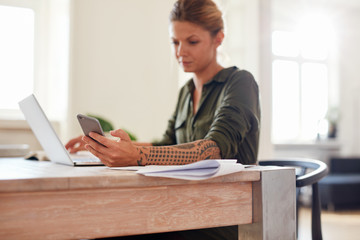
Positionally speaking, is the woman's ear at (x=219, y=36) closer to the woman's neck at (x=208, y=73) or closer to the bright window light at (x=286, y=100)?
the woman's neck at (x=208, y=73)

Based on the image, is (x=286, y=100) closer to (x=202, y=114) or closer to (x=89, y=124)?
(x=202, y=114)

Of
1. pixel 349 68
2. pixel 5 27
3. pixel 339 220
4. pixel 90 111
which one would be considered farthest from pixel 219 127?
pixel 349 68

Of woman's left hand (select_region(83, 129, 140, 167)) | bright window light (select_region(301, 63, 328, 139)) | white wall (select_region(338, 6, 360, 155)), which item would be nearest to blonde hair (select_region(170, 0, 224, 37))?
woman's left hand (select_region(83, 129, 140, 167))

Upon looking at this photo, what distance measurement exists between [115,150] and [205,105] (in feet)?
2.30

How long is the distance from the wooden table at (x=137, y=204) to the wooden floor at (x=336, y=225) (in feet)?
8.63

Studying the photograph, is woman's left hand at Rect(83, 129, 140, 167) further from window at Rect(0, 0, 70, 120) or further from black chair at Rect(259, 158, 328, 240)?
window at Rect(0, 0, 70, 120)

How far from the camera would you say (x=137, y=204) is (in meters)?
0.72

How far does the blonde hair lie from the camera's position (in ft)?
4.80

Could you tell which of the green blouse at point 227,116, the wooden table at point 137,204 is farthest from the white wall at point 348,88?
the wooden table at point 137,204

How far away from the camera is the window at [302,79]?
6137mm

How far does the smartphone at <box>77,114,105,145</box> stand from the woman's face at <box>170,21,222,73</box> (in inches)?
27.4

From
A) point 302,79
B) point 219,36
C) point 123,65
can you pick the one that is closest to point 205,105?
point 219,36

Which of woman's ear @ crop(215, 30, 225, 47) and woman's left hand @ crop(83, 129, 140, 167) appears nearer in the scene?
woman's left hand @ crop(83, 129, 140, 167)

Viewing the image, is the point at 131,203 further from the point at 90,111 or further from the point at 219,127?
the point at 90,111
